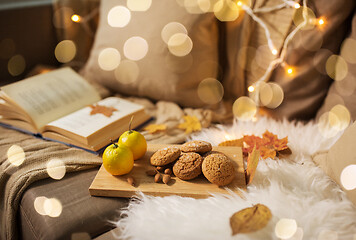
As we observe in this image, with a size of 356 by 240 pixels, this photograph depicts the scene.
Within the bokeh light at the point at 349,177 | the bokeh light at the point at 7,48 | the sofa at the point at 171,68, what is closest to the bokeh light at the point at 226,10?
the sofa at the point at 171,68

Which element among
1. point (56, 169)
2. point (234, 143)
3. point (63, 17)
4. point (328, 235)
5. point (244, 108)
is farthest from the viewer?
point (63, 17)

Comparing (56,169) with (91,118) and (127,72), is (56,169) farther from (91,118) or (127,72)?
(127,72)

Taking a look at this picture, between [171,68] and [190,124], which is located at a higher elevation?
[171,68]

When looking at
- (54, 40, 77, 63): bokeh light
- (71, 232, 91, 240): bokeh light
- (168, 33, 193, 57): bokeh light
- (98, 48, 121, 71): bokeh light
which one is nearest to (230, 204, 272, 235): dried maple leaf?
(71, 232, 91, 240): bokeh light

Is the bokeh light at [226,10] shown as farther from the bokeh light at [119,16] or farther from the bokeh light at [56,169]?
the bokeh light at [56,169]

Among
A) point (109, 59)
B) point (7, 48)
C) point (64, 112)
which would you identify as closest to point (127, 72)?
point (109, 59)

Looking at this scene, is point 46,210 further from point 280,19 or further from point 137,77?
point 280,19
